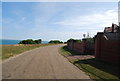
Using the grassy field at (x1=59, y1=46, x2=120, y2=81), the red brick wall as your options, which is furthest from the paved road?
the red brick wall

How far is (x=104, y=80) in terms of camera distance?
713 centimetres

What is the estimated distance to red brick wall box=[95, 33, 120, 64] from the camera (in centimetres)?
1156

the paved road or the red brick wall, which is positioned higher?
the red brick wall

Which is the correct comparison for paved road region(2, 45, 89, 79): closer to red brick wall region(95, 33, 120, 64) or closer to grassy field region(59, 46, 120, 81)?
grassy field region(59, 46, 120, 81)

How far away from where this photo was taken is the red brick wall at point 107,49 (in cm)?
1156

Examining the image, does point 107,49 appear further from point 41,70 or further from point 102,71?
point 41,70

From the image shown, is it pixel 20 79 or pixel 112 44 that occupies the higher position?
pixel 112 44

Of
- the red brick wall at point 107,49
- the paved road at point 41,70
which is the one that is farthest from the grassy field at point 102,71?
the red brick wall at point 107,49

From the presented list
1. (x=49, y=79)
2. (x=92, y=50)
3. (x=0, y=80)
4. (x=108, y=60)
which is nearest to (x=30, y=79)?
(x=49, y=79)

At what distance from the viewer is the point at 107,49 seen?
42.9 ft

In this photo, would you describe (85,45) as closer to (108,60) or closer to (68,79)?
(108,60)

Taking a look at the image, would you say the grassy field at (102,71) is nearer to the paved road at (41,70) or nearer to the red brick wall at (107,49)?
the paved road at (41,70)

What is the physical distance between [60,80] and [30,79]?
4.99ft

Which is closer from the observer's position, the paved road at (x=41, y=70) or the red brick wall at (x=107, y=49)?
the paved road at (x=41, y=70)
